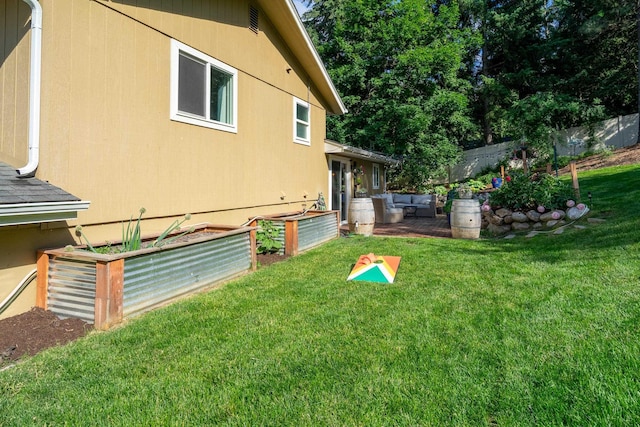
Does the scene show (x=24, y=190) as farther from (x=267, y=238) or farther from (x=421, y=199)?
(x=421, y=199)

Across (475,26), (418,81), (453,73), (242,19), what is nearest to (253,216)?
(242,19)

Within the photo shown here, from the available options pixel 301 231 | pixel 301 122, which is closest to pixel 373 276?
pixel 301 231

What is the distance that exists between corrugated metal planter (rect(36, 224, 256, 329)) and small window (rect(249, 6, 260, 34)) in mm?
4877

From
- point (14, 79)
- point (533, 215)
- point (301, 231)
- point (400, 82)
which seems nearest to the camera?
point (14, 79)

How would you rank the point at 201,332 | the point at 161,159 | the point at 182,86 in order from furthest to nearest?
the point at 182,86
the point at 161,159
the point at 201,332

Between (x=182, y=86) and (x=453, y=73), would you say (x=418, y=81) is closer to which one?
(x=453, y=73)

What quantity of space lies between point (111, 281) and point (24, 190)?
1.10 m

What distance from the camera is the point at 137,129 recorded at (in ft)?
15.0

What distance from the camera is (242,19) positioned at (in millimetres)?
6711

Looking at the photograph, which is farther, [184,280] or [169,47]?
[169,47]

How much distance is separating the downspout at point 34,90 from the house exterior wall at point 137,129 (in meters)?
0.12

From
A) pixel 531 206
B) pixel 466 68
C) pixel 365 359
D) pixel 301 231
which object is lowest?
pixel 365 359

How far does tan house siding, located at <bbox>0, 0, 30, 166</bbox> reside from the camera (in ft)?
11.6

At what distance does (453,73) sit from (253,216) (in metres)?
15.1
